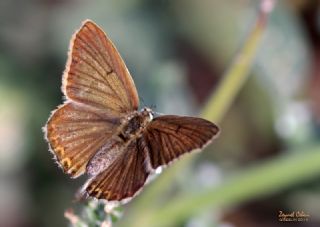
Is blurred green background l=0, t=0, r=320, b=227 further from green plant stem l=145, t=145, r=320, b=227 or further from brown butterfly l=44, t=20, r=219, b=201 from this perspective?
brown butterfly l=44, t=20, r=219, b=201

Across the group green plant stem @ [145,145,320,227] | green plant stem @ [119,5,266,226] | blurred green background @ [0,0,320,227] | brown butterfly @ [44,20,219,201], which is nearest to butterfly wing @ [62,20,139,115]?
brown butterfly @ [44,20,219,201]

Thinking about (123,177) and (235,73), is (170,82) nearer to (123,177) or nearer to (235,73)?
(235,73)

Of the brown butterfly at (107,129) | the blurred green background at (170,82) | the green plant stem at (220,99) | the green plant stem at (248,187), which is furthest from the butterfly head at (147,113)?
the blurred green background at (170,82)

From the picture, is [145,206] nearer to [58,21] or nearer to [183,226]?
[183,226]

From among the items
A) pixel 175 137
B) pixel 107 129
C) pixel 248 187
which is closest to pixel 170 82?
pixel 248 187

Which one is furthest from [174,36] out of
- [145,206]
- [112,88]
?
[112,88]

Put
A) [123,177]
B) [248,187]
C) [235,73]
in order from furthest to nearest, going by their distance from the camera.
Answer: [248,187] < [235,73] < [123,177]
